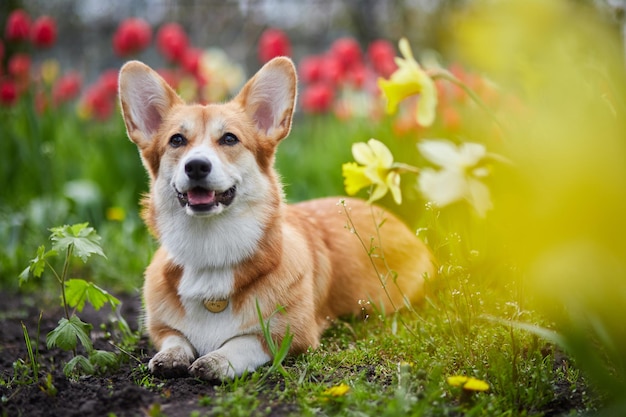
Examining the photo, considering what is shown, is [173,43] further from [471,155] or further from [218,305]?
[471,155]

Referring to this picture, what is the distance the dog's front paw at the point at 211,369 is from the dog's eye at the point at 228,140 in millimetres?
862

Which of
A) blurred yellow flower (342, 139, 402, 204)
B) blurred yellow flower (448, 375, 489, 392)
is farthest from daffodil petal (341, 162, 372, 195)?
blurred yellow flower (448, 375, 489, 392)

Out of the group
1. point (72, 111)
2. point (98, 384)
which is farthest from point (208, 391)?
point (72, 111)

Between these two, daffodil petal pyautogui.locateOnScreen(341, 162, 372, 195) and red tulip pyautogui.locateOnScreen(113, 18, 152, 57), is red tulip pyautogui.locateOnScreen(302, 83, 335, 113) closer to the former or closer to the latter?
red tulip pyautogui.locateOnScreen(113, 18, 152, 57)

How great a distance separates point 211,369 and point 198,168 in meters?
0.72

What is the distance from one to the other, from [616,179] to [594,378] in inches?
29.5

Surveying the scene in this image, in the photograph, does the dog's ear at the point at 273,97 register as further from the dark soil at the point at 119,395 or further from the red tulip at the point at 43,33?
the red tulip at the point at 43,33

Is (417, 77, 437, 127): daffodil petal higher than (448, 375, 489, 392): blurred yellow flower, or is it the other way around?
(417, 77, 437, 127): daffodil petal

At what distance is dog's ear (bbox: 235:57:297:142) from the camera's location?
2.93 meters

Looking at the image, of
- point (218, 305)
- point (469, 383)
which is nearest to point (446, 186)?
point (469, 383)

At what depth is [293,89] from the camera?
2943mm

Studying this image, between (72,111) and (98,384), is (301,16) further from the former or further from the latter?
(98,384)

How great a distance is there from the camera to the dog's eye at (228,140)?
9.23 ft

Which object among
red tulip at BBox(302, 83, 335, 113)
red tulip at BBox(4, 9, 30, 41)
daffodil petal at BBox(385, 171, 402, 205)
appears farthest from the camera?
red tulip at BBox(302, 83, 335, 113)
